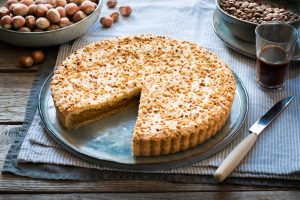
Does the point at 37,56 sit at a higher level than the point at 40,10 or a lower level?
lower

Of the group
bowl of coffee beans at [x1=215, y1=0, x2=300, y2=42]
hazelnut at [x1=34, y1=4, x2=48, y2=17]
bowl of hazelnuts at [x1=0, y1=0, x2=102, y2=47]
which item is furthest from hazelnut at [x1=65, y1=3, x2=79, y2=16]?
bowl of coffee beans at [x1=215, y1=0, x2=300, y2=42]

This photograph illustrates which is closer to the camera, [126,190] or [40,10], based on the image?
[126,190]

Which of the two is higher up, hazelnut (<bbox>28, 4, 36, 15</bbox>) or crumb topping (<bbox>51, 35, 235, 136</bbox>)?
hazelnut (<bbox>28, 4, 36, 15</bbox>)

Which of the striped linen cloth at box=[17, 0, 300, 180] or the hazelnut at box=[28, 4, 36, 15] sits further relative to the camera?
the hazelnut at box=[28, 4, 36, 15]

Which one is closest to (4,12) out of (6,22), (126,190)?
(6,22)

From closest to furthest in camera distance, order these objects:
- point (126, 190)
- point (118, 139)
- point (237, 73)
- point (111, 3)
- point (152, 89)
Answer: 1. point (126, 190)
2. point (118, 139)
3. point (152, 89)
4. point (237, 73)
5. point (111, 3)

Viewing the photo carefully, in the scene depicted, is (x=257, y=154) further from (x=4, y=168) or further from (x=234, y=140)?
(x=4, y=168)

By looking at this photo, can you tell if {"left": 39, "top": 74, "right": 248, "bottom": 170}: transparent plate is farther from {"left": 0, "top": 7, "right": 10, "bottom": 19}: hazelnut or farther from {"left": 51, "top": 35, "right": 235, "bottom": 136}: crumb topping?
{"left": 0, "top": 7, "right": 10, "bottom": 19}: hazelnut

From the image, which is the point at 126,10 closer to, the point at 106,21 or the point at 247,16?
the point at 106,21
